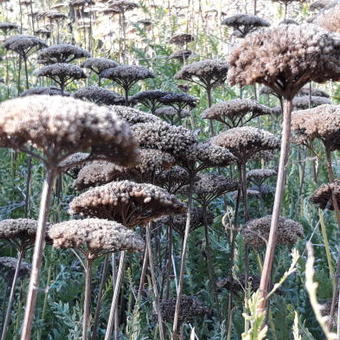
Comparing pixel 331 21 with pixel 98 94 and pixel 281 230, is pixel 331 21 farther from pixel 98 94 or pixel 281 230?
pixel 98 94

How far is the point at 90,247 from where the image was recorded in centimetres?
255

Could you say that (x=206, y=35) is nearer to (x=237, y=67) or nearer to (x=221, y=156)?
(x=221, y=156)

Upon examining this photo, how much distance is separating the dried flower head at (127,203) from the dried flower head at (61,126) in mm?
898

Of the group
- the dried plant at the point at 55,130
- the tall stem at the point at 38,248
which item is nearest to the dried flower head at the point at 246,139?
the dried plant at the point at 55,130

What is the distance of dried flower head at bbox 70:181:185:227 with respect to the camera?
2830mm

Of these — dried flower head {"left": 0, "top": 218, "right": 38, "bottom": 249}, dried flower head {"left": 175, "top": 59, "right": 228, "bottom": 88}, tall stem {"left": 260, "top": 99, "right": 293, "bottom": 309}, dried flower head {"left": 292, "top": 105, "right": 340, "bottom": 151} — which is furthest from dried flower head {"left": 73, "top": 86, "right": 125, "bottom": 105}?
tall stem {"left": 260, "top": 99, "right": 293, "bottom": 309}

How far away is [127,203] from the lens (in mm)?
2912

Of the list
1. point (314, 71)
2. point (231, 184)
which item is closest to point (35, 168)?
point (231, 184)

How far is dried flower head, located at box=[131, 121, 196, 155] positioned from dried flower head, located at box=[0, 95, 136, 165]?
1379 millimetres

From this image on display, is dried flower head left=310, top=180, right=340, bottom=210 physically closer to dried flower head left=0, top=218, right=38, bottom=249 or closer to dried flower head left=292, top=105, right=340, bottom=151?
dried flower head left=292, top=105, right=340, bottom=151

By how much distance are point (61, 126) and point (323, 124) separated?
2.20m

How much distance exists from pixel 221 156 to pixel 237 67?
43.7 inches

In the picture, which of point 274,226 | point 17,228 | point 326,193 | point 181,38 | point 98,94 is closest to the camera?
point 274,226

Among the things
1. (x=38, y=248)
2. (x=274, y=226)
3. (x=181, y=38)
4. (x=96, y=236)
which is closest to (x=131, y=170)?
(x=96, y=236)
